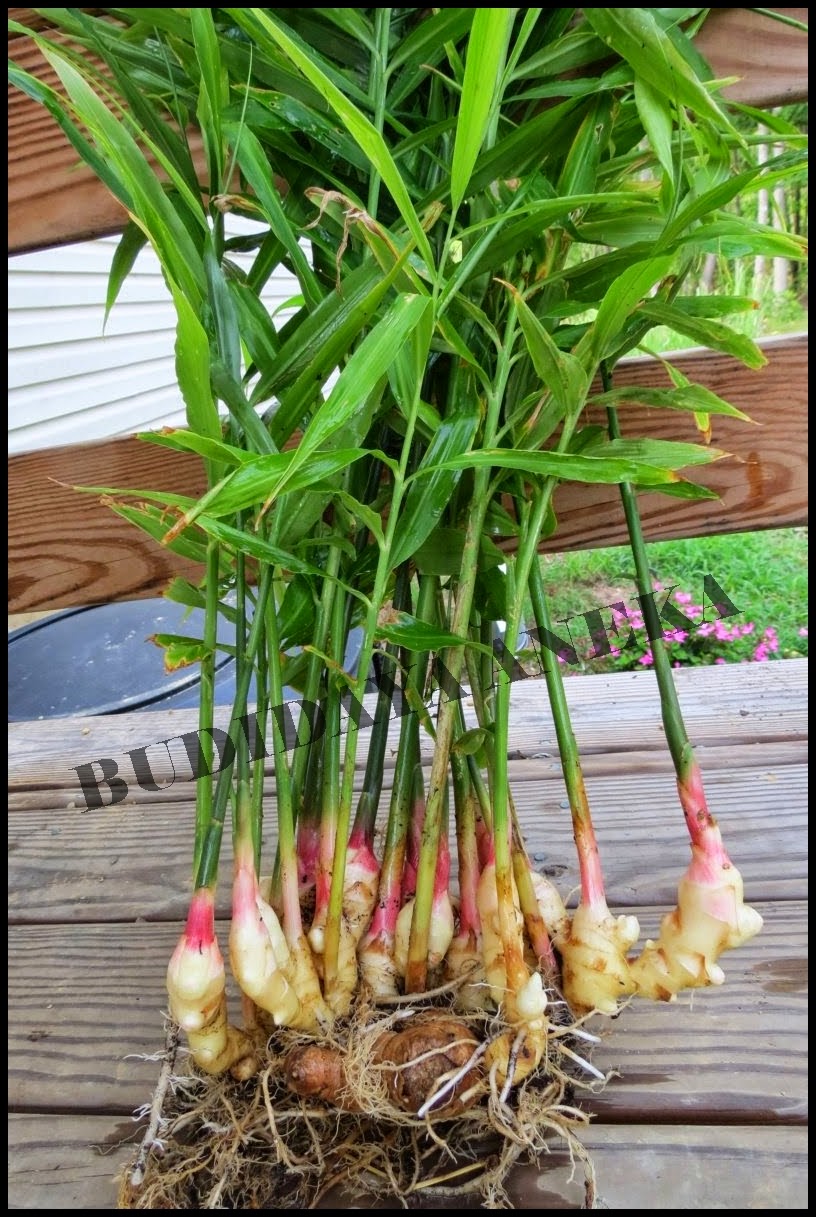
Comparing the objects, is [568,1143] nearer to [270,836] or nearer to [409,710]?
[409,710]

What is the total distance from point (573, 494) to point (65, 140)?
63 centimetres

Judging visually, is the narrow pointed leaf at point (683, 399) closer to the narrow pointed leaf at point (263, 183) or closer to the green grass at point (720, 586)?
the narrow pointed leaf at point (263, 183)

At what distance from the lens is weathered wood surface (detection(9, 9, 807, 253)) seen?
639 millimetres

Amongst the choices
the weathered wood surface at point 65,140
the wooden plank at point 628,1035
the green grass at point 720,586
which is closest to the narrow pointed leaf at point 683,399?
the weathered wood surface at point 65,140

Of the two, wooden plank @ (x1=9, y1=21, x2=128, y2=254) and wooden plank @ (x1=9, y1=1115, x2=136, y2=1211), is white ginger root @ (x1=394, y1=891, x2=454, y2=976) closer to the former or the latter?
wooden plank @ (x1=9, y1=1115, x2=136, y2=1211)

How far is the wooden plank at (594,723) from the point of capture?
0.89 meters

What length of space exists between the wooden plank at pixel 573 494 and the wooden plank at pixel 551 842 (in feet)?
0.86

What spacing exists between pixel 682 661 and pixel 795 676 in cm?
89

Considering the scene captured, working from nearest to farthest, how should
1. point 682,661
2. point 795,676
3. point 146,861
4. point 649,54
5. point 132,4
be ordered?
point 649,54
point 132,4
point 146,861
point 795,676
point 682,661

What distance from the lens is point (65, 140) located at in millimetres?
731

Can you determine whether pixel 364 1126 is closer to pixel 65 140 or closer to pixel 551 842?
pixel 551 842

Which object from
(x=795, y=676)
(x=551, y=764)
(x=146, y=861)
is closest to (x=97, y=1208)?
(x=146, y=861)

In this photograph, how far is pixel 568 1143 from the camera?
18.5 inches

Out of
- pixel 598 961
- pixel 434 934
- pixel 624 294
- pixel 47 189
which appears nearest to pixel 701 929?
pixel 598 961
